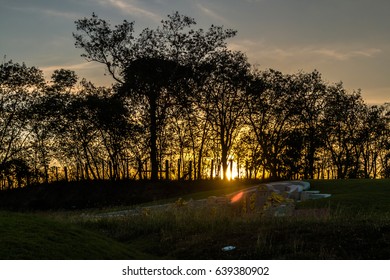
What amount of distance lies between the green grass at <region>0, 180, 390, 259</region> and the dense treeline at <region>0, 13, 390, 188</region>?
33.9 metres

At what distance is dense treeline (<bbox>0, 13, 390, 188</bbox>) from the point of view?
54500 mm

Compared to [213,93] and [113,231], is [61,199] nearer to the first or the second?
[213,93]

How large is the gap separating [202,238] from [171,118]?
40180mm

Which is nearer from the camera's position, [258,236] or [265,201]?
[258,236]

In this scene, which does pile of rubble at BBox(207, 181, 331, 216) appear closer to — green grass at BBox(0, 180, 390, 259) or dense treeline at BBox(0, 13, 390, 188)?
green grass at BBox(0, 180, 390, 259)

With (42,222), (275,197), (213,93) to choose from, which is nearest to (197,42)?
(213,93)

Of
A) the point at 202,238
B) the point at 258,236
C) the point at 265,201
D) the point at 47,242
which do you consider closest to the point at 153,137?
the point at 265,201

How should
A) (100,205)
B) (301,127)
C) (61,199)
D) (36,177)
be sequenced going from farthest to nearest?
(301,127), (36,177), (61,199), (100,205)

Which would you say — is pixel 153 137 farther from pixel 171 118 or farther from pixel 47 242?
pixel 47 242

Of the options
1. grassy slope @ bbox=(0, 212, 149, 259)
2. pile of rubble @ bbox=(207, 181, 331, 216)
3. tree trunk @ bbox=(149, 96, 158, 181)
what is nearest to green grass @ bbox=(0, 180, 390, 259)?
grassy slope @ bbox=(0, 212, 149, 259)

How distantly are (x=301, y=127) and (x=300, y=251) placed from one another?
161 feet

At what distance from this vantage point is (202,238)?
693 inches

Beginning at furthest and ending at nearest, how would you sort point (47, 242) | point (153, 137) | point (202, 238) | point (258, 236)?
1. point (153, 137)
2. point (202, 238)
3. point (258, 236)
4. point (47, 242)

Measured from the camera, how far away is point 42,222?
16125mm
